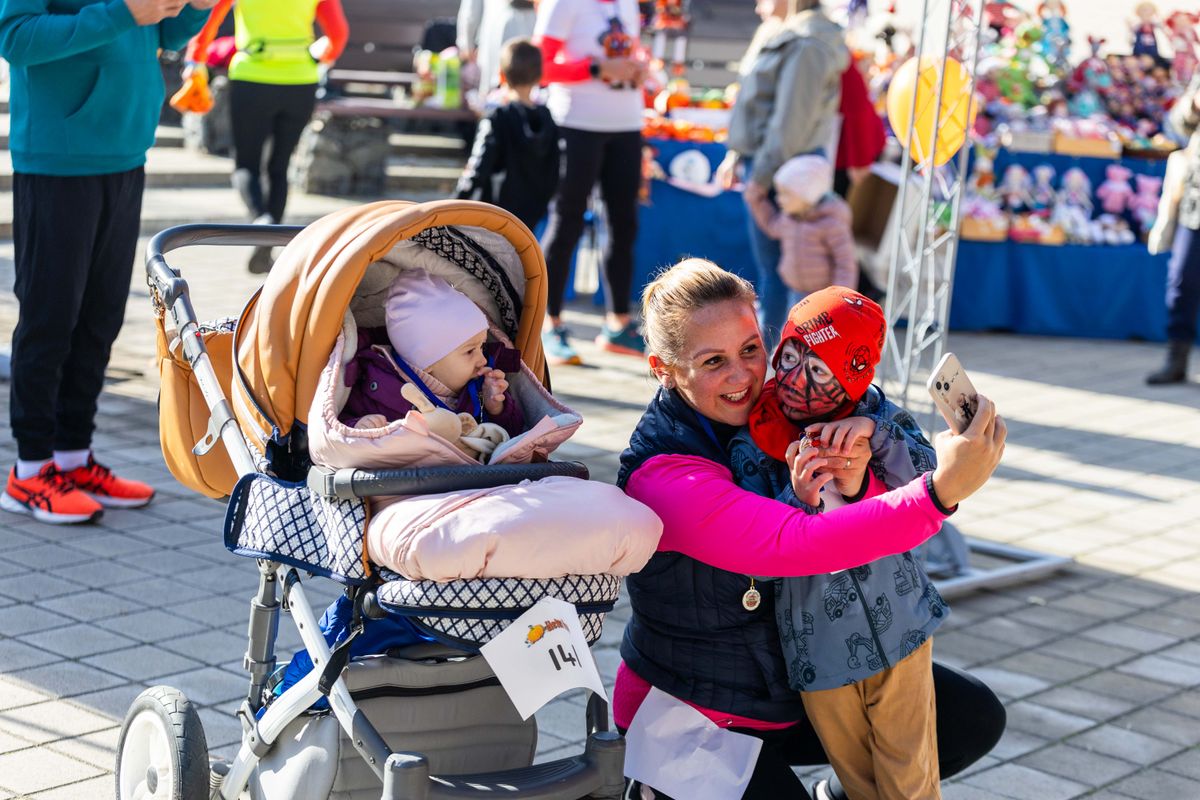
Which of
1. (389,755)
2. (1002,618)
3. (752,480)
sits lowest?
(1002,618)

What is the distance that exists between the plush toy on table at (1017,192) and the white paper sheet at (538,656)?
842cm

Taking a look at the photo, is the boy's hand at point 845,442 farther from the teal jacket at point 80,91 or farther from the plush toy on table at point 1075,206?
the plush toy on table at point 1075,206

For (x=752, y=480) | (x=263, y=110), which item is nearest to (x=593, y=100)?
(x=263, y=110)

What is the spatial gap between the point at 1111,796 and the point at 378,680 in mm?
2132

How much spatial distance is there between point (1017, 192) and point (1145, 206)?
0.94 meters

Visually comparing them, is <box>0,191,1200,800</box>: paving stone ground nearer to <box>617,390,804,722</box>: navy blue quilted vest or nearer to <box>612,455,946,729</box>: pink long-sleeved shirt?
<box>617,390,804,722</box>: navy blue quilted vest

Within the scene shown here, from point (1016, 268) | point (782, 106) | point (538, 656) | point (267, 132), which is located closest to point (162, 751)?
point (538, 656)

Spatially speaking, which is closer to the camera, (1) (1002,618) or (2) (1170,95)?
(1) (1002,618)

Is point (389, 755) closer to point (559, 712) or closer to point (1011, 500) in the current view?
point (559, 712)

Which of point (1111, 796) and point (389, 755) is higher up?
point (389, 755)

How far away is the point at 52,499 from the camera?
17.2ft

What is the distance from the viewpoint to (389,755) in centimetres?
248

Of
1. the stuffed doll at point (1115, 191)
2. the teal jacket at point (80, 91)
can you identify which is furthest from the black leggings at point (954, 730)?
the stuffed doll at point (1115, 191)

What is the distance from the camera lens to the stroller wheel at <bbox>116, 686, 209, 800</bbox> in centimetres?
293
